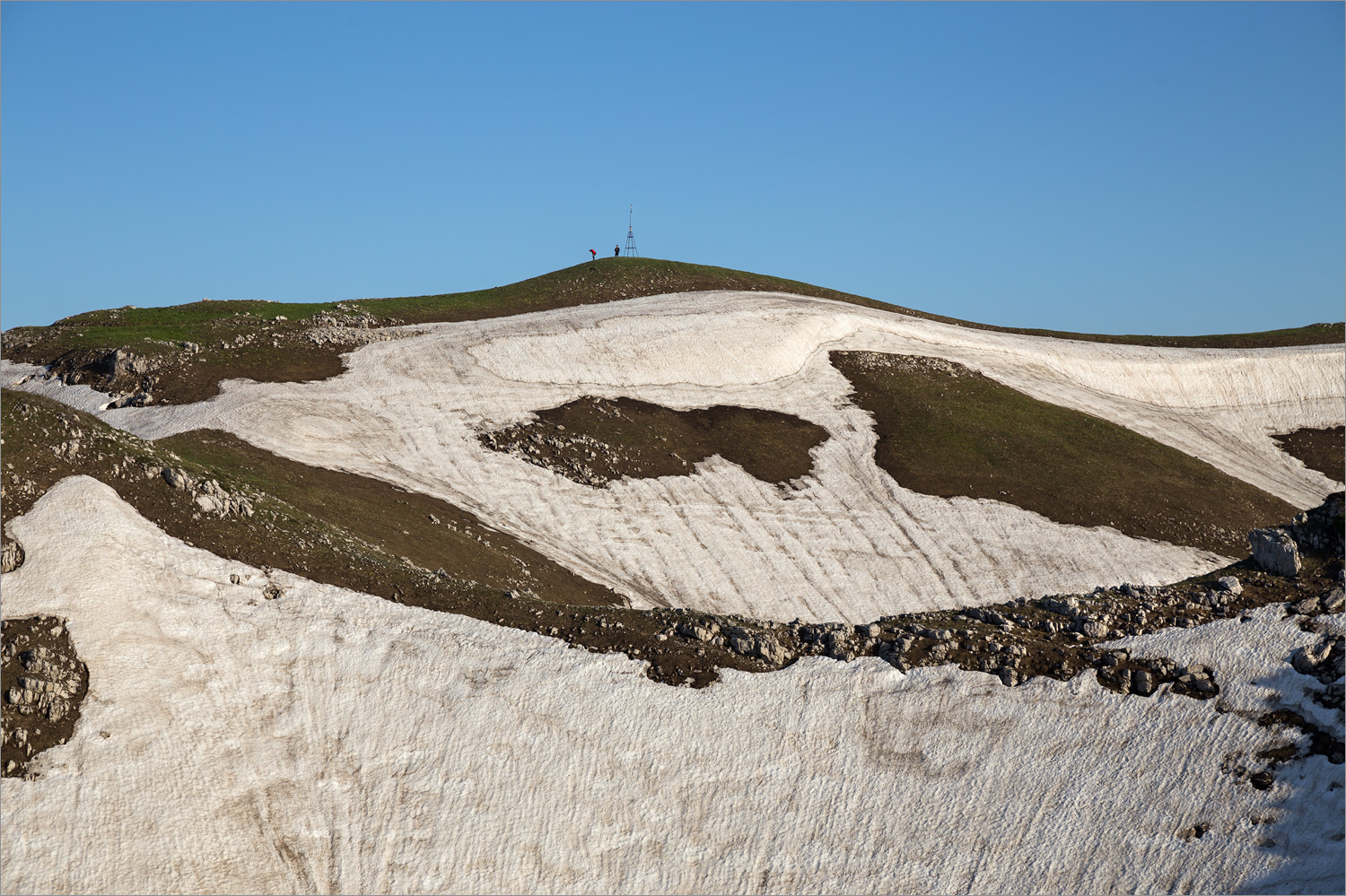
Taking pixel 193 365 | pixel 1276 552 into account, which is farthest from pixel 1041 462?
pixel 193 365

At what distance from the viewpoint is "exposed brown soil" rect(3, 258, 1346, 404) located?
206 ft

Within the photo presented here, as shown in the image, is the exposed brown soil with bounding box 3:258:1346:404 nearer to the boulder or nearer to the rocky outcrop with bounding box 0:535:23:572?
the rocky outcrop with bounding box 0:535:23:572

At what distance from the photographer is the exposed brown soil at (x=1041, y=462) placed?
62.2m

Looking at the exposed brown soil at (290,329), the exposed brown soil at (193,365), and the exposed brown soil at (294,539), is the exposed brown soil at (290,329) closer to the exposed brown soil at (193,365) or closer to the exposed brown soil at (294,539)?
the exposed brown soil at (193,365)

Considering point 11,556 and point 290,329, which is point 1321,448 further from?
point 11,556

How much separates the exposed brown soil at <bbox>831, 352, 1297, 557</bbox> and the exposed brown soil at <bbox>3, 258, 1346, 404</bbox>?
1929 cm

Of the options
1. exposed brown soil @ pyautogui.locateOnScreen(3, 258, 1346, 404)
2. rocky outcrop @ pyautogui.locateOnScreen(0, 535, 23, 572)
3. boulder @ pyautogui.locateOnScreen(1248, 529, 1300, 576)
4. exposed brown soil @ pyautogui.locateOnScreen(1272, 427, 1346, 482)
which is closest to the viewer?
rocky outcrop @ pyautogui.locateOnScreen(0, 535, 23, 572)

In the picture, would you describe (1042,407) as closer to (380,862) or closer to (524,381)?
(524,381)

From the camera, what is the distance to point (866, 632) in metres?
32.9

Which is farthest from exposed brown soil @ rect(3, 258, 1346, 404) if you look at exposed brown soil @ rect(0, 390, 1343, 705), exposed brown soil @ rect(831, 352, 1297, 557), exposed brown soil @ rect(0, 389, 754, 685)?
exposed brown soil @ rect(0, 390, 1343, 705)

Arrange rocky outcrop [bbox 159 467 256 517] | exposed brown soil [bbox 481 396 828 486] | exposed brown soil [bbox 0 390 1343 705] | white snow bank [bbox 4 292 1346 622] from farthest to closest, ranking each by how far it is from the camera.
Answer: exposed brown soil [bbox 481 396 828 486] < white snow bank [bbox 4 292 1346 622] < rocky outcrop [bbox 159 467 256 517] < exposed brown soil [bbox 0 390 1343 705]

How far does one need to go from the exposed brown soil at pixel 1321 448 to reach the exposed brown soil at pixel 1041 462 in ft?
27.1

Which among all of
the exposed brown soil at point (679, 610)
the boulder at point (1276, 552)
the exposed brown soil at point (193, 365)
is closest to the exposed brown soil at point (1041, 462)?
the boulder at point (1276, 552)

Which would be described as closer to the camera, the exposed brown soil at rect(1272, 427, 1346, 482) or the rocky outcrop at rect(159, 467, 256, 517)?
the rocky outcrop at rect(159, 467, 256, 517)
